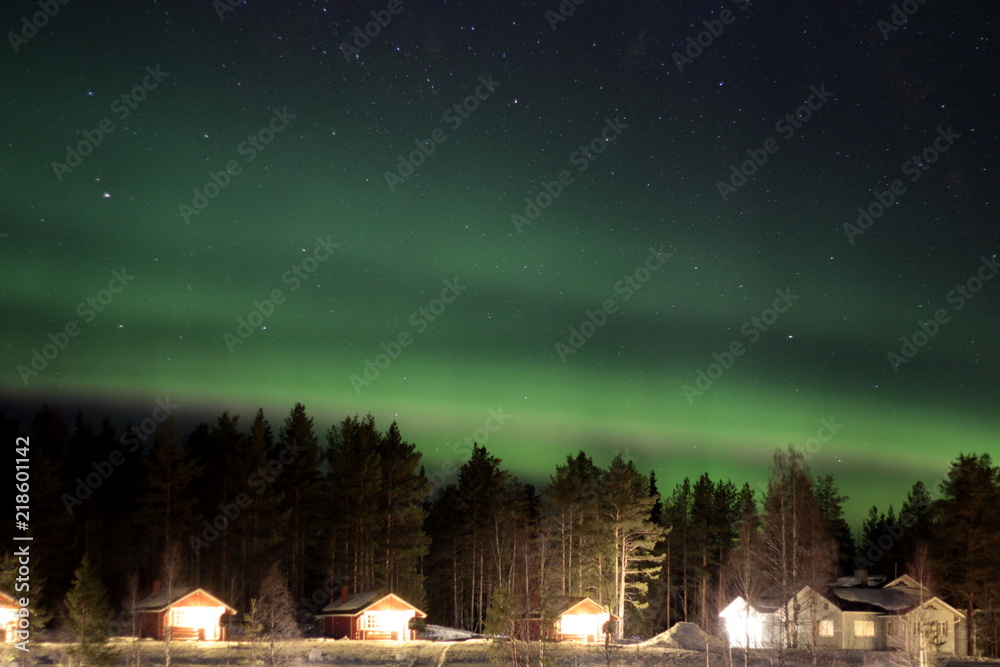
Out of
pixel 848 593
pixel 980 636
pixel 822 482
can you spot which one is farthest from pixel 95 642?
pixel 822 482

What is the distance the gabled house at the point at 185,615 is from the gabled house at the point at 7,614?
8.51m

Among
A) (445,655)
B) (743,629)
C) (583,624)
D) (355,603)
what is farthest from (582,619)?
(355,603)

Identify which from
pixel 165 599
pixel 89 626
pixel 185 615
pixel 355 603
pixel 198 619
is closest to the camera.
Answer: pixel 89 626

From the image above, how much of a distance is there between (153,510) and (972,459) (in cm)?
5824

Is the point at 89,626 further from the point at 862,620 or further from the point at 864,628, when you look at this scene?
the point at 864,628

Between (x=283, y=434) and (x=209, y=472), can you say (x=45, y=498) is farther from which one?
(x=283, y=434)

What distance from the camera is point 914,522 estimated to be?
92.2 meters

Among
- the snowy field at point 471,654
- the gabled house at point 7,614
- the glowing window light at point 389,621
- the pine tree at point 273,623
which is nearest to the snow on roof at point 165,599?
the snowy field at point 471,654

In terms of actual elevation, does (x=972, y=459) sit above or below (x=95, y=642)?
above

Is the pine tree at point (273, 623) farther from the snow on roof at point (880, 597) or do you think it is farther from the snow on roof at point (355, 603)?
the snow on roof at point (880, 597)

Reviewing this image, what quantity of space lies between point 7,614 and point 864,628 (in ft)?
183

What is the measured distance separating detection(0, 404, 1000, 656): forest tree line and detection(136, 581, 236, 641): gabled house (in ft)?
8.96

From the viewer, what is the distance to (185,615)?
61438 mm

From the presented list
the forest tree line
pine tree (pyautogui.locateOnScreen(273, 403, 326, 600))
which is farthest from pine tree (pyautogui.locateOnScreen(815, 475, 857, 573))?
pine tree (pyautogui.locateOnScreen(273, 403, 326, 600))
